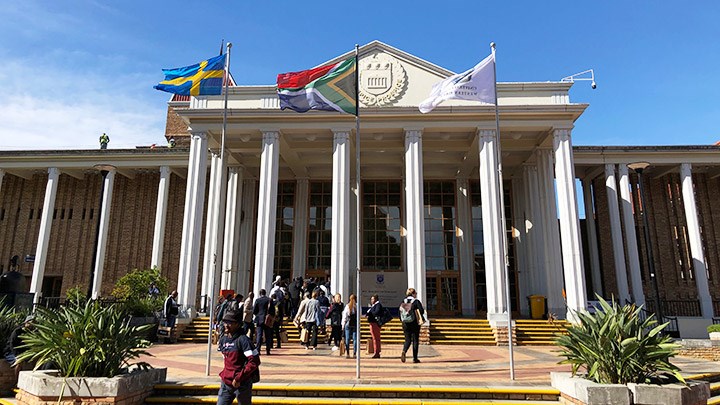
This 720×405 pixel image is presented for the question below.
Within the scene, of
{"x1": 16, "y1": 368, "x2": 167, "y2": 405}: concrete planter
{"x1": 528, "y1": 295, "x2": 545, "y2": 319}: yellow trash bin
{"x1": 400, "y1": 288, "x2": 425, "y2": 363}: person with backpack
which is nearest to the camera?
{"x1": 16, "y1": 368, "x2": 167, "y2": 405}: concrete planter

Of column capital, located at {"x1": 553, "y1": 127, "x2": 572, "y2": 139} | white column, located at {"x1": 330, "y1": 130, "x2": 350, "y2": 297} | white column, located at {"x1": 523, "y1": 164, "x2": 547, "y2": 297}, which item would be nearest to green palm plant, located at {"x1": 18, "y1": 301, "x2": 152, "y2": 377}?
white column, located at {"x1": 330, "y1": 130, "x2": 350, "y2": 297}

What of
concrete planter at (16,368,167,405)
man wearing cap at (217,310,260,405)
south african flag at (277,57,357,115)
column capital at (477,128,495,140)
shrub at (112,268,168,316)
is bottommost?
concrete planter at (16,368,167,405)

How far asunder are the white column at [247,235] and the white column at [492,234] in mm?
12578

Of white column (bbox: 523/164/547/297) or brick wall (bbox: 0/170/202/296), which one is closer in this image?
white column (bbox: 523/164/547/297)

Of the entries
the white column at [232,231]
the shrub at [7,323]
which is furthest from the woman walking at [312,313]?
the white column at [232,231]

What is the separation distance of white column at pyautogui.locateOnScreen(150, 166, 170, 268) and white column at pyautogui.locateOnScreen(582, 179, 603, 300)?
904 inches

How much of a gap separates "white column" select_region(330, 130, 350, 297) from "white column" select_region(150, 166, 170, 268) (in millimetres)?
10371

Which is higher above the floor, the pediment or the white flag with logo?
the pediment

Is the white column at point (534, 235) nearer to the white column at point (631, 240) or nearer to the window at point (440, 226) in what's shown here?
the window at point (440, 226)

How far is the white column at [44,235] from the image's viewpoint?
24.1 meters

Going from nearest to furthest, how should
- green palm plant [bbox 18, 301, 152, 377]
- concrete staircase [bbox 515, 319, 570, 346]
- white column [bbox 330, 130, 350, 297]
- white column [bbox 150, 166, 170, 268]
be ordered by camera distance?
green palm plant [bbox 18, 301, 152, 377]
concrete staircase [bbox 515, 319, 570, 346]
white column [bbox 330, 130, 350, 297]
white column [bbox 150, 166, 170, 268]

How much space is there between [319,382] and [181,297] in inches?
477

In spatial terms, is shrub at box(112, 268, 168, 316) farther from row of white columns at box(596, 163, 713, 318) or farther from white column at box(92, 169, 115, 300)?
row of white columns at box(596, 163, 713, 318)

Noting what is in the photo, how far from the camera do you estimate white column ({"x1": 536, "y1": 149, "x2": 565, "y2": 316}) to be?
2022 cm
